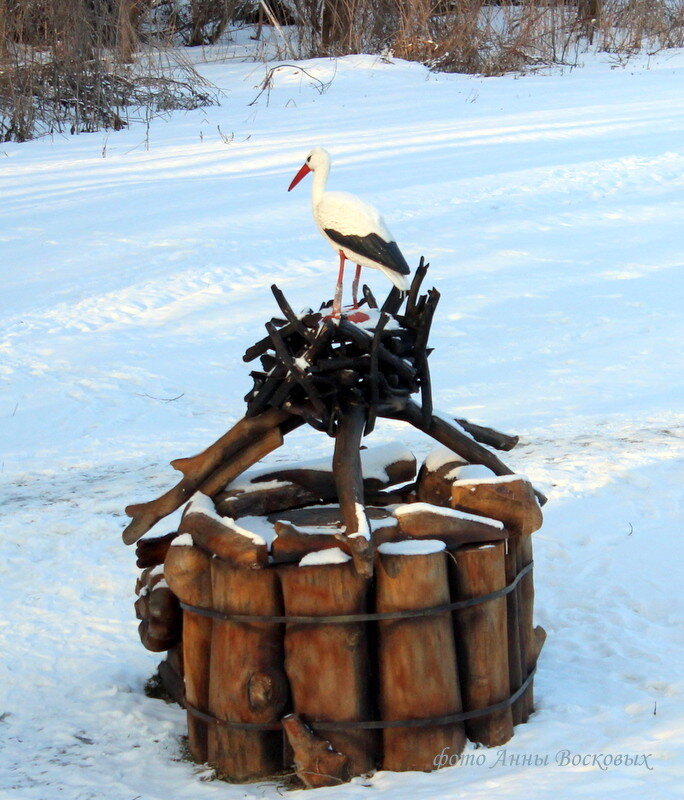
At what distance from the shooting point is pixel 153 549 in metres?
3.59

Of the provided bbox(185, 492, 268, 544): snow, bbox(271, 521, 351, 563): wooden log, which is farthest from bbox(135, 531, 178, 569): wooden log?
bbox(271, 521, 351, 563): wooden log

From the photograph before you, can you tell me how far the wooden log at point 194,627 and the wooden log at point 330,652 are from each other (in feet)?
0.94

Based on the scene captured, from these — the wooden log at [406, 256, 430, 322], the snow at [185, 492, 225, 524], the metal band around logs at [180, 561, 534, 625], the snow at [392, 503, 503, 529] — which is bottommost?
the metal band around logs at [180, 561, 534, 625]

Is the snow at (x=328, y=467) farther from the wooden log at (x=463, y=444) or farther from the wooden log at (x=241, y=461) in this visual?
the wooden log at (x=463, y=444)

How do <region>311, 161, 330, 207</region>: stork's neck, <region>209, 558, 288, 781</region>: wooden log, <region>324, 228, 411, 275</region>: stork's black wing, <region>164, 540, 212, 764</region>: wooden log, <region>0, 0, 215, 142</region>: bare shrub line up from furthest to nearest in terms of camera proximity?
<region>0, 0, 215, 142</region>: bare shrub < <region>311, 161, 330, 207</region>: stork's neck < <region>324, 228, 411, 275</region>: stork's black wing < <region>164, 540, 212, 764</region>: wooden log < <region>209, 558, 288, 781</region>: wooden log

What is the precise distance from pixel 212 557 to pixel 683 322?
549cm

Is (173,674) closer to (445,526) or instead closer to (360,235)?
(445,526)

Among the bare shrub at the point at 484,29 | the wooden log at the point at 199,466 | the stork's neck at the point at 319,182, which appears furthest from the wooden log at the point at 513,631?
the bare shrub at the point at 484,29

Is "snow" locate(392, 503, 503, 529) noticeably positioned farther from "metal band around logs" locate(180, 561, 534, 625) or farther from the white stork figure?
the white stork figure

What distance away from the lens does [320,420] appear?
10.6 ft

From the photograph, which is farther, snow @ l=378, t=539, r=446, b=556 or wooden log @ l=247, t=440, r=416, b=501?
wooden log @ l=247, t=440, r=416, b=501

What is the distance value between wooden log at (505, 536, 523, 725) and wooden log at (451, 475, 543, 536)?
0.23 feet

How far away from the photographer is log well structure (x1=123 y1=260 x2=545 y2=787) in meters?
2.95

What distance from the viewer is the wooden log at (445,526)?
3.04 metres
